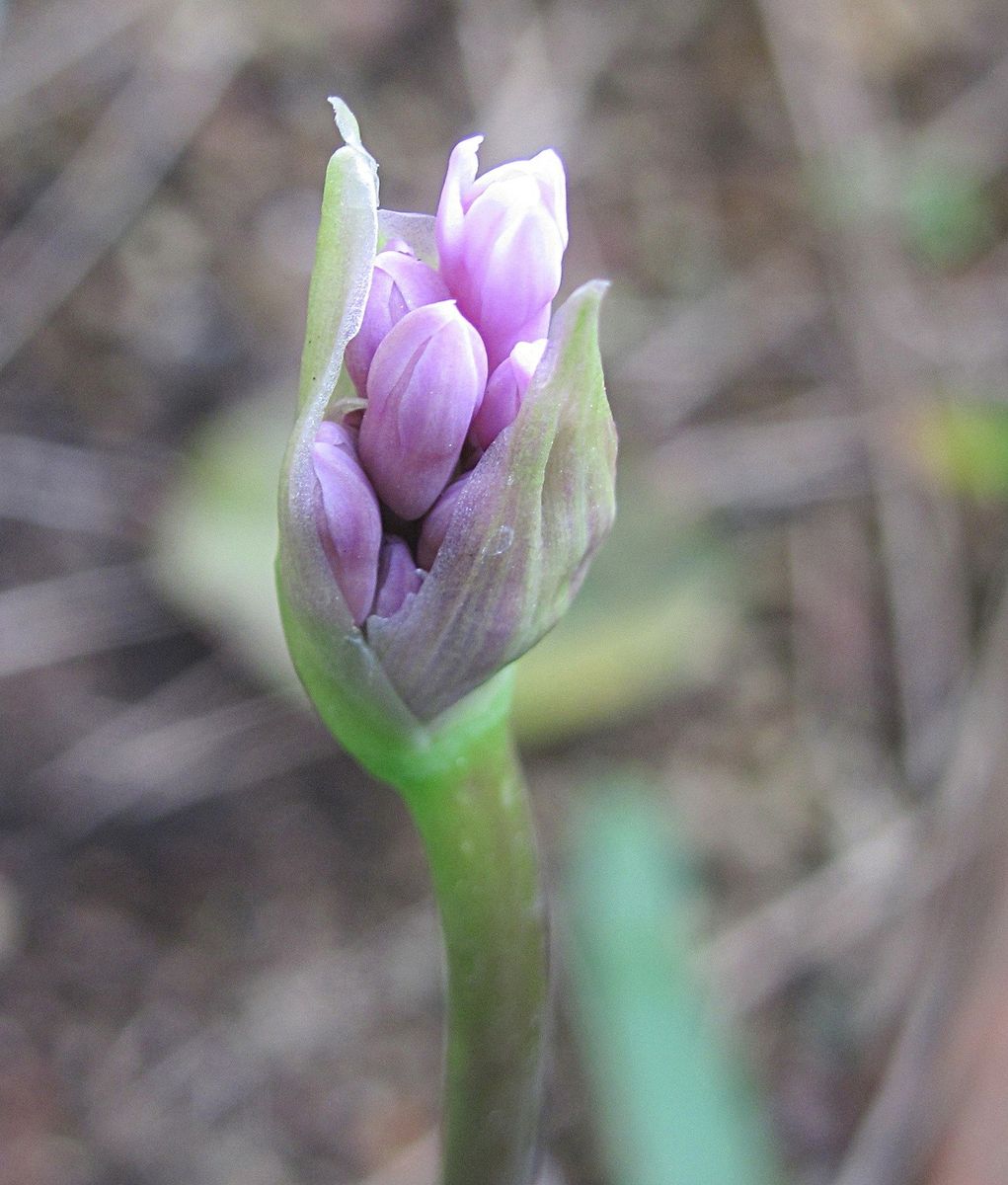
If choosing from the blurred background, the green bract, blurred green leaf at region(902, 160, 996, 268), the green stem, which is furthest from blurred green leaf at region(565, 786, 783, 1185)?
blurred green leaf at region(902, 160, 996, 268)

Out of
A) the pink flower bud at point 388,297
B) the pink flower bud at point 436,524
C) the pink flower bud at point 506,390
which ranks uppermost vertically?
the pink flower bud at point 388,297

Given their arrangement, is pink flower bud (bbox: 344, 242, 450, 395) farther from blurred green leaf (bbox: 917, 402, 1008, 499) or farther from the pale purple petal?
blurred green leaf (bbox: 917, 402, 1008, 499)

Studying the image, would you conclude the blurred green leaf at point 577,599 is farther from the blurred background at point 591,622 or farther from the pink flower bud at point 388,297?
the pink flower bud at point 388,297

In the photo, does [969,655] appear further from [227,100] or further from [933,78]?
[227,100]

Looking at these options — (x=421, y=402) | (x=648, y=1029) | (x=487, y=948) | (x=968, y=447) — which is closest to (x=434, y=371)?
(x=421, y=402)

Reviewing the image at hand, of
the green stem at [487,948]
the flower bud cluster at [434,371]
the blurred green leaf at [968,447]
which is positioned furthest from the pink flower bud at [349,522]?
the blurred green leaf at [968,447]

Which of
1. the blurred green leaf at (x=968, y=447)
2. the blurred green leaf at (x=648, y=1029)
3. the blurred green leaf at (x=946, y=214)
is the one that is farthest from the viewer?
the blurred green leaf at (x=946, y=214)

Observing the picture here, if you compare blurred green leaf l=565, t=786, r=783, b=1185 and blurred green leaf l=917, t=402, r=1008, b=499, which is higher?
blurred green leaf l=917, t=402, r=1008, b=499
